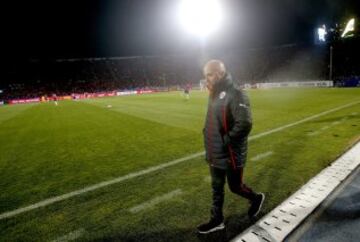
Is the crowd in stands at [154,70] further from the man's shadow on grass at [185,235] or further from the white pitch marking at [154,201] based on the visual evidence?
the man's shadow on grass at [185,235]

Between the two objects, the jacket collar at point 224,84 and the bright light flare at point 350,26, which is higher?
the bright light flare at point 350,26

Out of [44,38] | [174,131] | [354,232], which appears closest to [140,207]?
[354,232]

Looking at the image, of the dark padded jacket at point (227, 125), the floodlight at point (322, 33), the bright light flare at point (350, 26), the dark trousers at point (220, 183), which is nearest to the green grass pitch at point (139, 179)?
the dark trousers at point (220, 183)

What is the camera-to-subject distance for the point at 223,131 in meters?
3.10

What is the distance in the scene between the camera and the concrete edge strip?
3.19 metres

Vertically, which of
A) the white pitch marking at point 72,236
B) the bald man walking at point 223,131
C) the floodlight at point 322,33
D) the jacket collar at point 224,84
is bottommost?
the white pitch marking at point 72,236

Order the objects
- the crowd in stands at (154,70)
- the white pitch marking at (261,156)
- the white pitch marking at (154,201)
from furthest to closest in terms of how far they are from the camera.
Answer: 1. the crowd in stands at (154,70)
2. the white pitch marking at (261,156)
3. the white pitch marking at (154,201)

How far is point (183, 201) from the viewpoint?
13.7ft

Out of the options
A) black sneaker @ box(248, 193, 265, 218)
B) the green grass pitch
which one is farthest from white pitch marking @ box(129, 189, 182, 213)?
black sneaker @ box(248, 193, 265, 218)

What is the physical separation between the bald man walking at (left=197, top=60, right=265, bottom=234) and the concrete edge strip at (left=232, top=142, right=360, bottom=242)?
1.42 ft

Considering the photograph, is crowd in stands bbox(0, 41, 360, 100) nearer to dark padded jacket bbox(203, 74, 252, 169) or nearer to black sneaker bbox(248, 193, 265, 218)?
black sneaker bbox(248, 193, 265, 218)

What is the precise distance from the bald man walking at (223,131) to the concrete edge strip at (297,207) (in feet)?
1.42

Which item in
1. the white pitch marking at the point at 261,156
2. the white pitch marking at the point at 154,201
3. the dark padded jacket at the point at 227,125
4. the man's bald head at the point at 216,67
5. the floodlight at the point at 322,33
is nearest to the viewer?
the dark padded jacket at the point at 227,125

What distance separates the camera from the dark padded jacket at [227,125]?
116 inches
